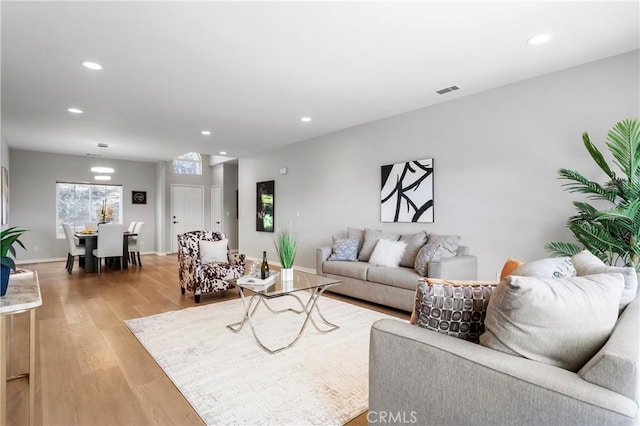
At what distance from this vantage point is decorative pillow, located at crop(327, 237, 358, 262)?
15.2 ft

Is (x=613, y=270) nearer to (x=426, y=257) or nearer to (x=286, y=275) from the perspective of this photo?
(x=426, y=257)

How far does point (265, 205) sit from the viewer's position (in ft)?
23.9

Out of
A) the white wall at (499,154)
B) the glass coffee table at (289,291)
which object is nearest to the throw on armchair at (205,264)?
the glass coffee table at (289,291)

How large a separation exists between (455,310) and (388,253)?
288 centimetres

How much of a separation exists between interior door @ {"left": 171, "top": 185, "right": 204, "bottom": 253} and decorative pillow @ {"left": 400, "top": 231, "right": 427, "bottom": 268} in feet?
22.9

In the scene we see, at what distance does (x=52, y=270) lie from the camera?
651 centimetres

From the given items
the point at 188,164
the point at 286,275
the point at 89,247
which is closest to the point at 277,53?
the point at 286,275

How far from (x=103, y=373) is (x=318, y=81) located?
319 cm

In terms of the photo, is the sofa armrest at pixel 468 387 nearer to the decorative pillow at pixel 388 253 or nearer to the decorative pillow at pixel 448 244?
the decorative pillow at pixel 448 244

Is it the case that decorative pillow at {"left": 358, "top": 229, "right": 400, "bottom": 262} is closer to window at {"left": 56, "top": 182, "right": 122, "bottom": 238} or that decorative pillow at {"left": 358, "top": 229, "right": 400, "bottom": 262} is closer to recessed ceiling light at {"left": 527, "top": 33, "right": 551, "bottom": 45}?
recessed ceiling light at {"left": 527, "top": 33, "right": 551, "bottom": 45}

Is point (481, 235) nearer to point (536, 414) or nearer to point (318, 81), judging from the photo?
point (318, 81)

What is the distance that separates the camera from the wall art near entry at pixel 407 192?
14.4ft

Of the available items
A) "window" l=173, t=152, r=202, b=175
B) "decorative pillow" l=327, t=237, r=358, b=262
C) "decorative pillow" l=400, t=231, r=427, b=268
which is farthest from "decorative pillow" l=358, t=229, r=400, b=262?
"window" l=173, t=152, r=202, b=175

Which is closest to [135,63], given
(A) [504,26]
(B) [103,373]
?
(B) [103,373]
